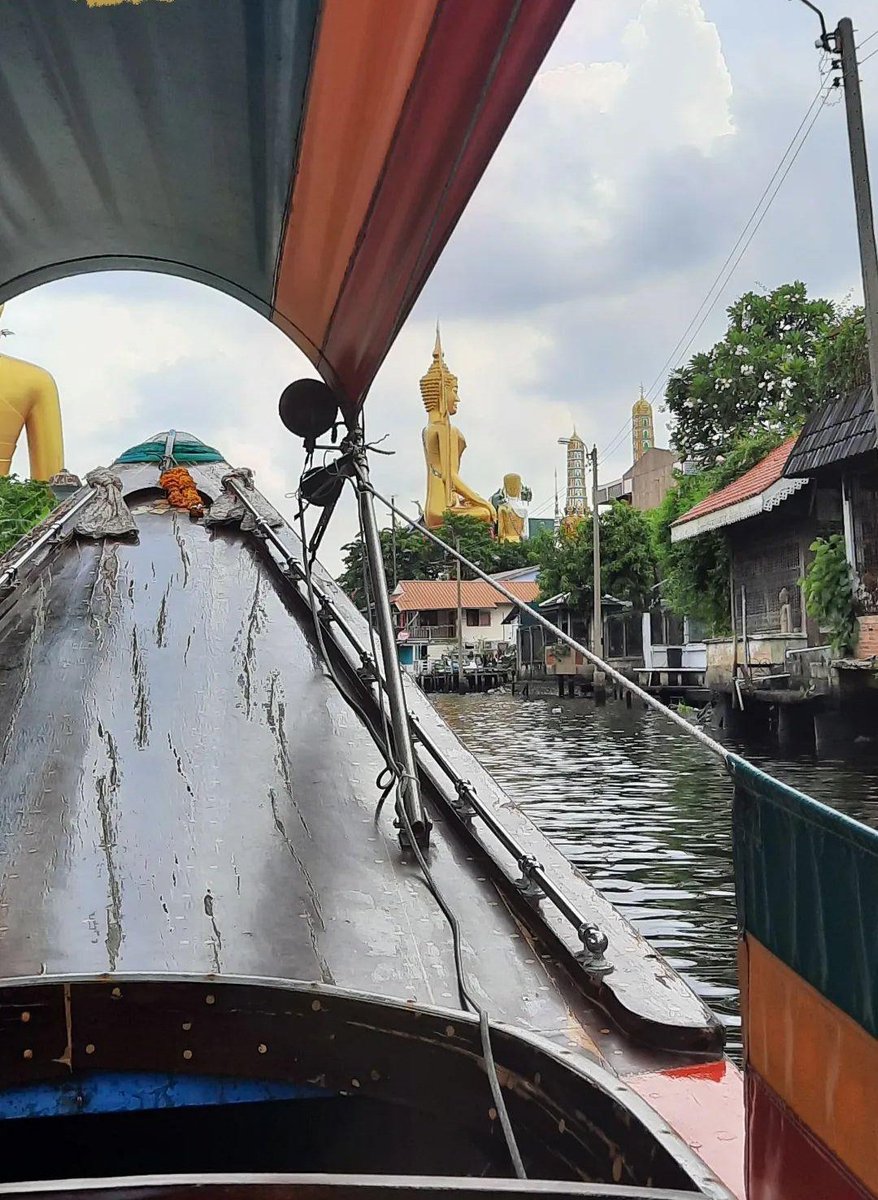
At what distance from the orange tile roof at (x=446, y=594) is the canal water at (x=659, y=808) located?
20747 millimetres

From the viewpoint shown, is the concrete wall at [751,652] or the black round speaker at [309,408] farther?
the concrete wall at [751,652]

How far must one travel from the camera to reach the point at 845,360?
14.4 m

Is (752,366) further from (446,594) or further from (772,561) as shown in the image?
(446,594)

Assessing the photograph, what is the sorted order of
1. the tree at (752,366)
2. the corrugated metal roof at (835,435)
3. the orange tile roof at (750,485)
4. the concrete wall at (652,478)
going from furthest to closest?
the concrete wall at (652,478) < the tree at (752,366) < the orange tile roof at (750,485) < the corrugated metal roof at (835,435)

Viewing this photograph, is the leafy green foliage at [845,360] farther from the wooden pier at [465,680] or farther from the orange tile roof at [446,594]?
the orange tile roof at [446,594]

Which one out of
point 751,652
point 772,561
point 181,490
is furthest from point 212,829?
point 772,561

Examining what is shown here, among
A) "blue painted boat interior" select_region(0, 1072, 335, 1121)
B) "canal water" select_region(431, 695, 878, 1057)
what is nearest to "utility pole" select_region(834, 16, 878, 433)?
"canal water" select_region(431, 695, 878, 1057)

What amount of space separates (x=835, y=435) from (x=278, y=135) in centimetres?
1119

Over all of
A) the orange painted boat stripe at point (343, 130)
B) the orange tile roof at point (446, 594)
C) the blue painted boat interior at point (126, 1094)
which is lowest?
the blue painted boat interior at point (126, 1094)

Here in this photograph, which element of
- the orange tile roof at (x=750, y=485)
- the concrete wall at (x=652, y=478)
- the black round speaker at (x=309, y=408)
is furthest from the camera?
the concrete wall at (x=652, y=478)

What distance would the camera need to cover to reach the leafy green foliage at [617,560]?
26.7 meters

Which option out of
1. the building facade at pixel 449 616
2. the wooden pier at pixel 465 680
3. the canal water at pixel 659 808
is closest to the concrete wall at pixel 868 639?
the canal water at pixel 659 808

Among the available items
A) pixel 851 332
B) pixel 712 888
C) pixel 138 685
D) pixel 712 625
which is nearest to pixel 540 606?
pixel 712 625

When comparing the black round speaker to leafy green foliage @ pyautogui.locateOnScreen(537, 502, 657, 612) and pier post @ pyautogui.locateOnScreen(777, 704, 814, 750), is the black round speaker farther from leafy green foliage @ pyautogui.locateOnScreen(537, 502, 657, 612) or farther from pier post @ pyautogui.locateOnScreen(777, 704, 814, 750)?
leafy green foliage @ pyautogui.locateOnScreen(537, 502, 657, 612)
